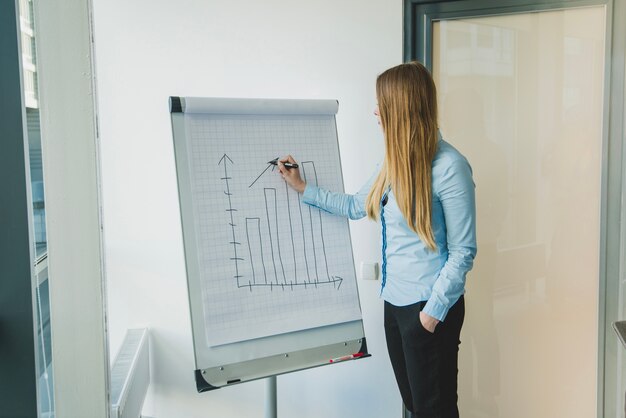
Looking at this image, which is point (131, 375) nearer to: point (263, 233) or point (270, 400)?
point (270, 400)

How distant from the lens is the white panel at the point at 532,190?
7.85 ft

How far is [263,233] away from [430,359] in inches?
27.2

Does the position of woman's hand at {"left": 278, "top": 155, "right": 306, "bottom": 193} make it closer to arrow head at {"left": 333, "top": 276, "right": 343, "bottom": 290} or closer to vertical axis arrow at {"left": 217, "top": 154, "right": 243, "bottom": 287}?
vertical axis arrow at {"left": 217, "top": 154, "right": 243, "bottom": 287}

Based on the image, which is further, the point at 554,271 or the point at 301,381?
the point at 301,381

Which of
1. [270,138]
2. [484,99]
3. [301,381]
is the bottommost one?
[301,381]

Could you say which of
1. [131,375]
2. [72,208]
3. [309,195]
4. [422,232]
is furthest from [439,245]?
[131,375]

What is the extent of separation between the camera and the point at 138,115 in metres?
2.61

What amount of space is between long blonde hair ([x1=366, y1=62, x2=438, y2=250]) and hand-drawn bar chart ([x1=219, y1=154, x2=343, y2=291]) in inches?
14.8

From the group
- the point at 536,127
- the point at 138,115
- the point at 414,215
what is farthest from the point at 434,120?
the point at 138,115

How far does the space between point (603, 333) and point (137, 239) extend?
2000 mm

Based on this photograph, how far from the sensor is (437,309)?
1.87 meters

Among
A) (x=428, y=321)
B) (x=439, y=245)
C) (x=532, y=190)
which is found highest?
(x=532, y=190)

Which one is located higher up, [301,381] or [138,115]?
[138,115]

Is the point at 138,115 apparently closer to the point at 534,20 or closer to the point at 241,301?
the point at 241,301
